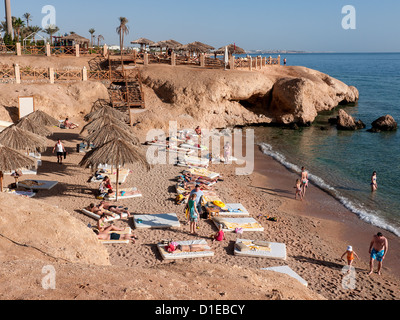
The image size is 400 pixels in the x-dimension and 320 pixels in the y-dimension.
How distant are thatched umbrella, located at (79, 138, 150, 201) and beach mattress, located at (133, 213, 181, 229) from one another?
1.93 meters

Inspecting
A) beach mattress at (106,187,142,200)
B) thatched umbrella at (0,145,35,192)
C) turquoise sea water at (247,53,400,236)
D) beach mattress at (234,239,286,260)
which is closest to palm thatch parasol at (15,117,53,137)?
thatched umbrella at (0,145,35,192)

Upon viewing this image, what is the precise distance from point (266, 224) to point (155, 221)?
400 cm

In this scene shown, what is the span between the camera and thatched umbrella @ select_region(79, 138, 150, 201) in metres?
12.8

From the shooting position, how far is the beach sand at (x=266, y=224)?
9992 mm

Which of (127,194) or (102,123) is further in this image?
(102,123)

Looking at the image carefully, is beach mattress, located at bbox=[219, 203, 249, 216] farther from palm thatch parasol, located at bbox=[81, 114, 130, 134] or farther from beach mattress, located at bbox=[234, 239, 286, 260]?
palm thatch parasol, located at bbox=[81, 114, 130, 134]

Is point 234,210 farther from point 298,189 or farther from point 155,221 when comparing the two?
point 298,189

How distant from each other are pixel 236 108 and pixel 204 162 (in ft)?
46.0

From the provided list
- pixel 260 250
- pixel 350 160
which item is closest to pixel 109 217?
pixel 260 250

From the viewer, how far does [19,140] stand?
14.6 m

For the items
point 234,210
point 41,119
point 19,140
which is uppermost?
point 41,119
